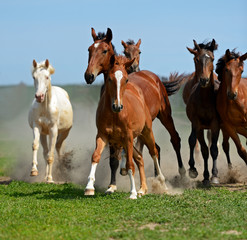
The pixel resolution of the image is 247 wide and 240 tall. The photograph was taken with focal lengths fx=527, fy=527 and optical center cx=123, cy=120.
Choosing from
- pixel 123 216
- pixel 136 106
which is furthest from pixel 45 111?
pixel 123 216

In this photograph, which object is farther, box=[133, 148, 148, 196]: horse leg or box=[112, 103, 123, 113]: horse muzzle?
box=[133, 148, 148, 196]: horse leg

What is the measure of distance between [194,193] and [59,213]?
256cm

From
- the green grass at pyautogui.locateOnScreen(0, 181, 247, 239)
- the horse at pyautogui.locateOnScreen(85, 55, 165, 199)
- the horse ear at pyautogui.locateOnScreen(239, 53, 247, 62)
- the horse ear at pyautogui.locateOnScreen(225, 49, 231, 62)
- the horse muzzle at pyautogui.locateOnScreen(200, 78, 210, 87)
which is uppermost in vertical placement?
the horse ear at pyautogui.locateOnScreen(225, 49, 231, 62)

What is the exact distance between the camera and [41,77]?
10.8m

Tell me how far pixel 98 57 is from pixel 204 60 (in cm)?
225

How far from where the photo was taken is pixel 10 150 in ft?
66.1

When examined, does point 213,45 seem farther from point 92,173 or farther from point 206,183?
point 92,173

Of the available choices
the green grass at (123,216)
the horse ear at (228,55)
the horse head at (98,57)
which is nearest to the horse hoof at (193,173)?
the green grass at (123,216)

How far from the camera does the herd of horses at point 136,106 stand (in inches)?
309

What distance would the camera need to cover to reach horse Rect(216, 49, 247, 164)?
9.21 m

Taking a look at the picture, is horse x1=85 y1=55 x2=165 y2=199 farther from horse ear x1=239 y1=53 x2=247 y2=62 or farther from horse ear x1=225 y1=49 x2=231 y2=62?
horse ear x1=239 y1=53 x2=247 y2=62

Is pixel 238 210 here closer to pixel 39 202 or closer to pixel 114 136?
pixel 114 136

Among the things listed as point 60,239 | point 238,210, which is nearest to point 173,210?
point 238,210

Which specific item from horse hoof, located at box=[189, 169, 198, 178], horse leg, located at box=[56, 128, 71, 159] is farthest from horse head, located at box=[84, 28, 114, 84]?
horse leg, located at box=[56, 128, 71, 159]
